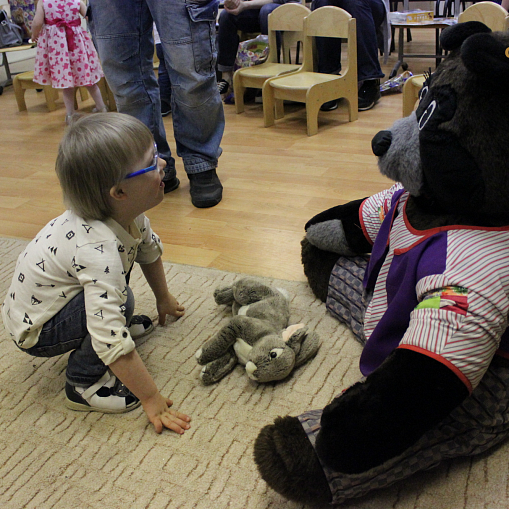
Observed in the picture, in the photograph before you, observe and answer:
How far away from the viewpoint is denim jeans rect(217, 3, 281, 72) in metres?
3.09

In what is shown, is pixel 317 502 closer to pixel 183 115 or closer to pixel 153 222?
pixel 153 222

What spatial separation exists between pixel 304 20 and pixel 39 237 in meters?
2.03

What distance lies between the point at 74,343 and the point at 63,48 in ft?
7.86

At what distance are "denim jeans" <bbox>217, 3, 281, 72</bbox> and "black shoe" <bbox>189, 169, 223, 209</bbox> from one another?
1575 millimetres

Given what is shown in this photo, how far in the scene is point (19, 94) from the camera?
3316 millimetres

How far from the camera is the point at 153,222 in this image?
5.71ft

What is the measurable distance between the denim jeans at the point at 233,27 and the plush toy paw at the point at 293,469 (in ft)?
9.08

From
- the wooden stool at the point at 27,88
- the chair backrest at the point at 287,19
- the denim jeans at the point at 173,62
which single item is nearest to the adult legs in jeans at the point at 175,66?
the denim jeans at the point at 173,62

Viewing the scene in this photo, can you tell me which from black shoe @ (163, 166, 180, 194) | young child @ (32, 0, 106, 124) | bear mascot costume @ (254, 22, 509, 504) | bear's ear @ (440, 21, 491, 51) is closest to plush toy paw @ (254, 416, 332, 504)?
bear mascot costume @ (254, 22, 509, 504)

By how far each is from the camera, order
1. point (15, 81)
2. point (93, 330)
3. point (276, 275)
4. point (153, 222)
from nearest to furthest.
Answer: point (93, 330) < point (276, 275) < point (153, 222) < point (15, 81)

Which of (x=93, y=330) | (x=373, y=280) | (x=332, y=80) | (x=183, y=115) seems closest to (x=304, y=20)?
(x=332, y=80)

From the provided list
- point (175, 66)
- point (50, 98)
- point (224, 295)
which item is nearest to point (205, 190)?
point (175, 66)

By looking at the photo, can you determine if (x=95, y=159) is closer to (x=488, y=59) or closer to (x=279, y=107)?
(x=488, y=59)

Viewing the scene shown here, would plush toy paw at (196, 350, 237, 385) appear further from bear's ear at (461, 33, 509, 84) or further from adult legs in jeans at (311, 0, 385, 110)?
adult legs in jeans at (311, 0, 385, 110)
